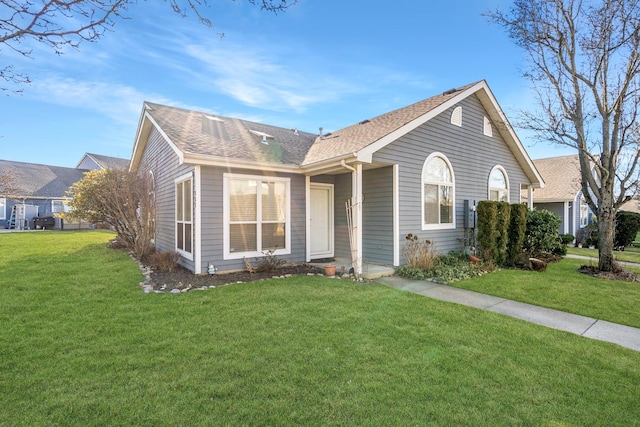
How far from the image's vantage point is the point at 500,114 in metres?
10.2

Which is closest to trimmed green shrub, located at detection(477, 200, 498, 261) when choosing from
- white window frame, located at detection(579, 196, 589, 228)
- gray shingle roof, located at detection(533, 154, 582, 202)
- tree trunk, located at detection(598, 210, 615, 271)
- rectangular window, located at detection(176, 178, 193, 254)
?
tree trunk, located at detection(598, 210, 615, 271)

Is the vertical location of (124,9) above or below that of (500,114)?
below

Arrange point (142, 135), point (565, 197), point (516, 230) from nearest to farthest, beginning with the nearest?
point (516, 230) → point (142, 135) → point (565, 197)

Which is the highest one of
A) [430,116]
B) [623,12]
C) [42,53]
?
[623,12]

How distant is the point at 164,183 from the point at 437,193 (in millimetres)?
8355

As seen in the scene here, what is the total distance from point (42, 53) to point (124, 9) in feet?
3.90

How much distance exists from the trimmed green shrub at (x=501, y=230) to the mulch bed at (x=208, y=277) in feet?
16.1

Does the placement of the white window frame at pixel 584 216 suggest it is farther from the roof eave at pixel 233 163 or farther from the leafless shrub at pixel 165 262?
the leafless shrub at pixel 165 262

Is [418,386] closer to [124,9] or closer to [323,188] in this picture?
[124,9]

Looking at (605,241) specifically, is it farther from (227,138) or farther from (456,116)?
(227,138)

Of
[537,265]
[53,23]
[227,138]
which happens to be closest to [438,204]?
[537,265]

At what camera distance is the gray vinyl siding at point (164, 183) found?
867 centimetres

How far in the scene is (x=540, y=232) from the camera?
9672mm

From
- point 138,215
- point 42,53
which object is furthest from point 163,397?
point 138,215
